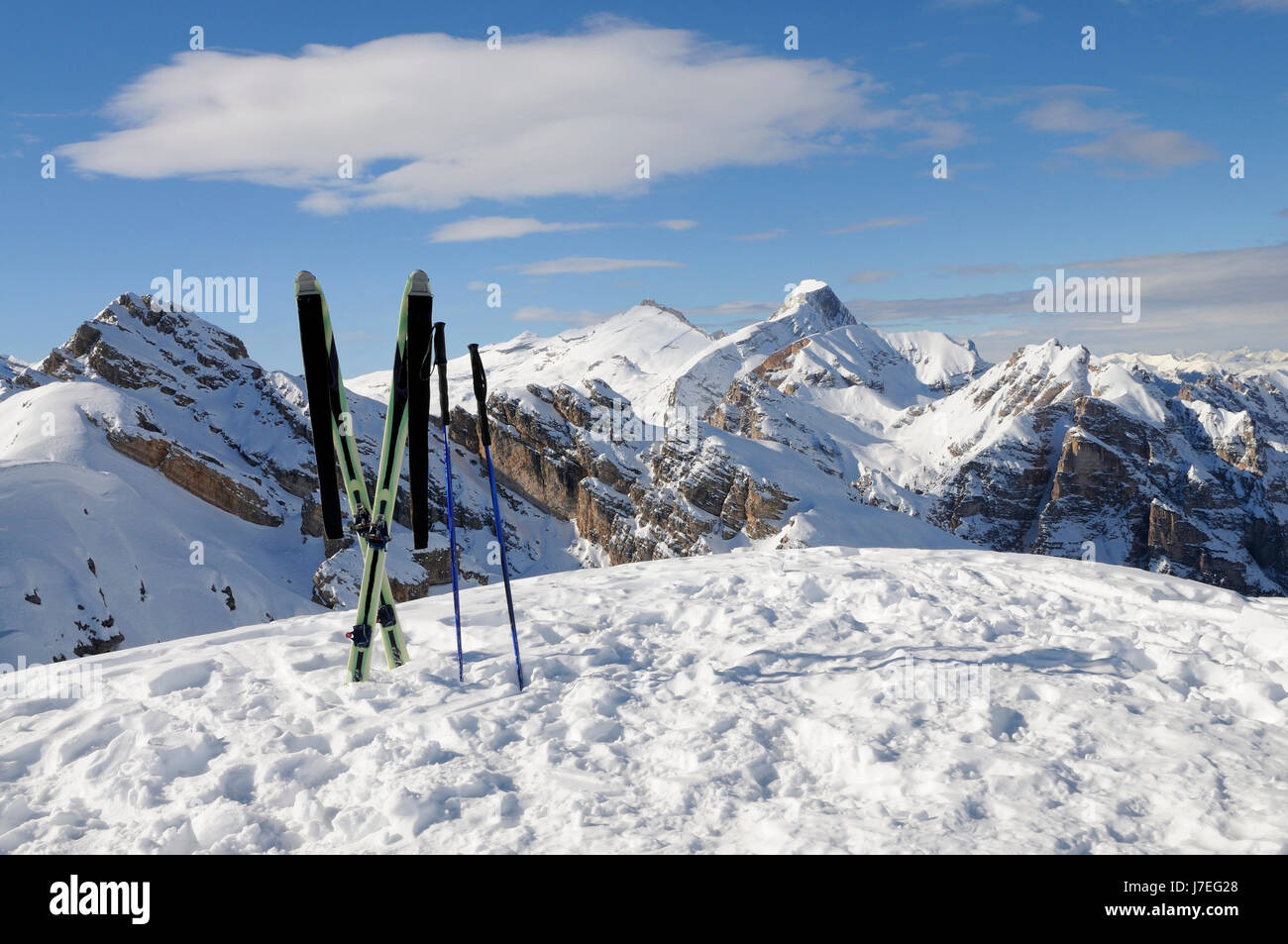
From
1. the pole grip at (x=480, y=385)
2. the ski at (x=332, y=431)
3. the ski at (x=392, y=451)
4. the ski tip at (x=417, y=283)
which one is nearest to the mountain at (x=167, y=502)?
the ski at (x=332, y=431)

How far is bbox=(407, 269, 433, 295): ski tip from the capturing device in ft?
25.2

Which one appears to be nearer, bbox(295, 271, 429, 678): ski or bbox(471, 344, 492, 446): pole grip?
bbox(295, 271, 429, 678): ski

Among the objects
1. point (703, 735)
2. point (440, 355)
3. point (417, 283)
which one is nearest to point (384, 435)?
point (440, 355)

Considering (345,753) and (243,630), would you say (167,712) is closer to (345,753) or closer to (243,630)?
(345,753)

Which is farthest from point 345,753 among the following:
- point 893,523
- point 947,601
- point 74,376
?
point 74,376

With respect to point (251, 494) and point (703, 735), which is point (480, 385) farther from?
point (251, 494)

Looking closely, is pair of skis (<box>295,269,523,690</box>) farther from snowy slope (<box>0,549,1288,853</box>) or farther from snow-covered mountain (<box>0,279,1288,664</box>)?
snow-covered mountain (<box>0,279,1288,664</box>)

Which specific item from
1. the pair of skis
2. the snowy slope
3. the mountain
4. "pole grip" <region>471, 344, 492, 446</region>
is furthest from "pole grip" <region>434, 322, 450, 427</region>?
the mountain

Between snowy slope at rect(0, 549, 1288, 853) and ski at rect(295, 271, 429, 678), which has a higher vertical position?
ski at rect(295, 271, 429, 678)

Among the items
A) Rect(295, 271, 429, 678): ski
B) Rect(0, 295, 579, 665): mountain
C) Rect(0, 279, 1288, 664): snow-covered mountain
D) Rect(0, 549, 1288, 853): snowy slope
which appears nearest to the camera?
Rect(0, 549, 1288, 853): snowy slope

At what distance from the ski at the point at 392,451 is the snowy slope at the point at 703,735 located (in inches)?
21.2

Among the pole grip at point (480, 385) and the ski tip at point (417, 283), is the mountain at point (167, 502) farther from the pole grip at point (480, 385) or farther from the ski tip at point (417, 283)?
the ski tip at point (417, 283)

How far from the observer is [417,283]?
25.2 ft
